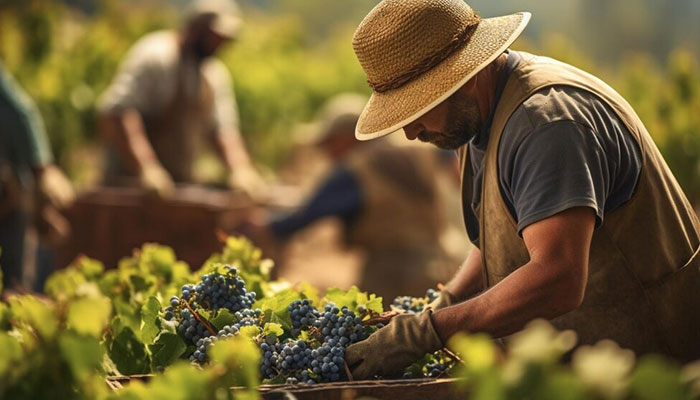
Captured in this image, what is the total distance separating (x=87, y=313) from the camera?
1.76 m

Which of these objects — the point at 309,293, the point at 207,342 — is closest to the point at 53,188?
the point at 309,293

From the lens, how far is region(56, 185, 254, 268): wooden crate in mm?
6805

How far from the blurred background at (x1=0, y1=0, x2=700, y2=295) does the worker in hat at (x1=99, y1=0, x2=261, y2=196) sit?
0.92 feet

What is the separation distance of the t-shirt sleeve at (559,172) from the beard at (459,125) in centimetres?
24

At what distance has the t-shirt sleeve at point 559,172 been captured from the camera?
2303 mm

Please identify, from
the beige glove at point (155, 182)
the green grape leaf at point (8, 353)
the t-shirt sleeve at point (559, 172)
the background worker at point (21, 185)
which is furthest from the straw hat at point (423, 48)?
the beige glove at point (155, 182)

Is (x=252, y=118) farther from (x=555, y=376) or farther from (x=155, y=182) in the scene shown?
(x=555, y=376)

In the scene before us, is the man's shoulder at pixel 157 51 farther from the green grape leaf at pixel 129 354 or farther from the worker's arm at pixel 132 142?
the green grape leaf at pixel 129 354

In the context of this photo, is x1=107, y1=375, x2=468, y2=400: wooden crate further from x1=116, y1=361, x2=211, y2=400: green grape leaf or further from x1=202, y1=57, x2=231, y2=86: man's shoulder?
x1=202, y1=57, x2=231, y2=86: man's shoulder

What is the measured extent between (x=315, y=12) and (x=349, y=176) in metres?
62.6

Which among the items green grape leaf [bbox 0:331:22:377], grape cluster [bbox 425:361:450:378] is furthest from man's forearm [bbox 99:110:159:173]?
green grape leaf [bbox 0:331:22:377]

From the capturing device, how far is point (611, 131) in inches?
97.0

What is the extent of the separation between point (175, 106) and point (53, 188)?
1.78 m

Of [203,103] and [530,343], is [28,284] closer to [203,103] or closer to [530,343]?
[203,103]
